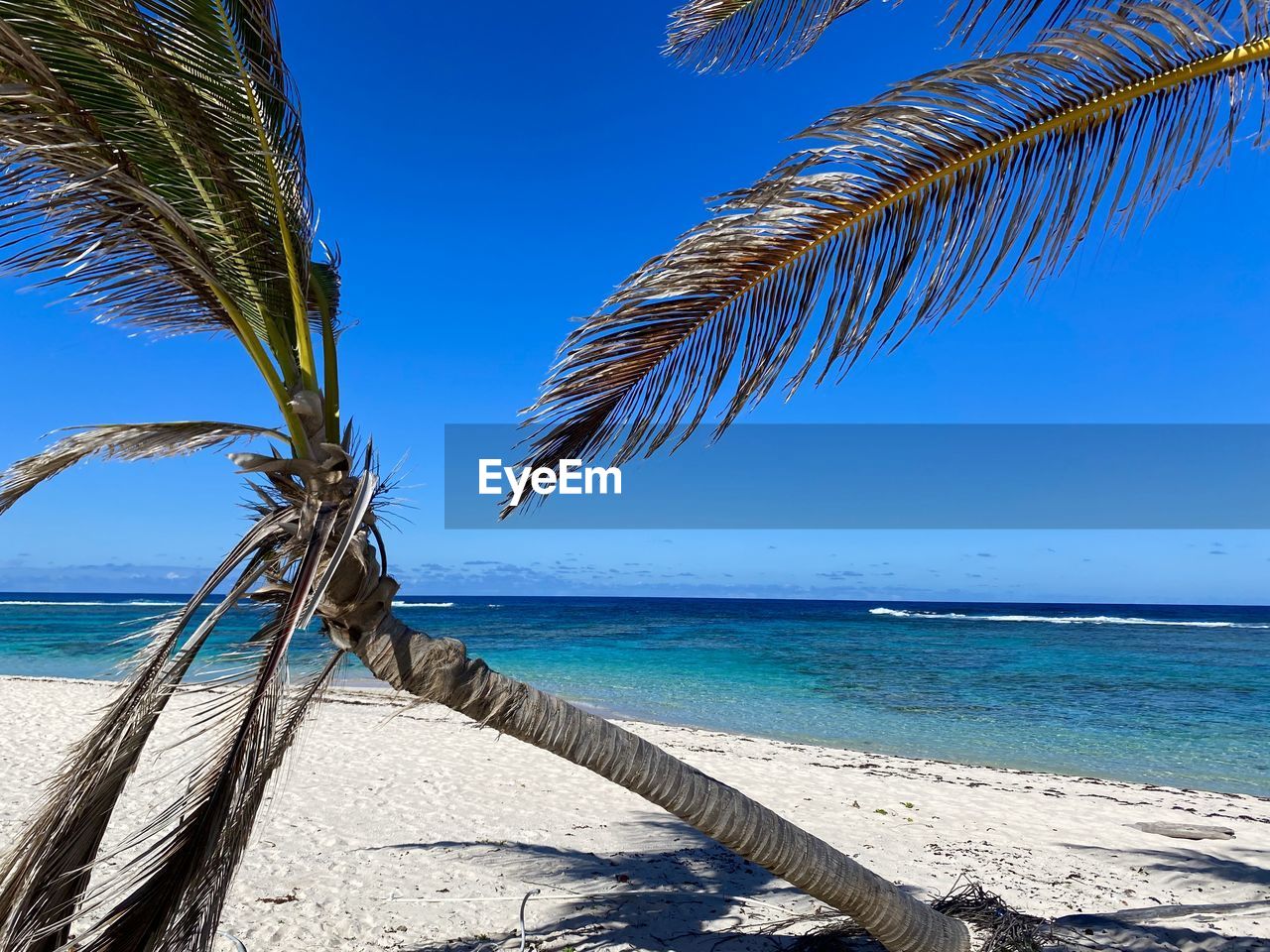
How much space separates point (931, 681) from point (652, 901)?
66.3ft

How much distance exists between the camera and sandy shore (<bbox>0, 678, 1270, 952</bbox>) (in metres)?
4.52

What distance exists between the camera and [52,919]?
2451 millimetres

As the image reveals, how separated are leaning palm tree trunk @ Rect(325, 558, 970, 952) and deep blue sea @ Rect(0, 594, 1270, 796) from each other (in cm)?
28

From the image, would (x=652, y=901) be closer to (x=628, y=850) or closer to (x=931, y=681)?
(x=628, y=850)

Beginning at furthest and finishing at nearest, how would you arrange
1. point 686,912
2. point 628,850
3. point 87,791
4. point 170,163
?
point 628,850 → point 686,912 → point 170,163 → point 87,791

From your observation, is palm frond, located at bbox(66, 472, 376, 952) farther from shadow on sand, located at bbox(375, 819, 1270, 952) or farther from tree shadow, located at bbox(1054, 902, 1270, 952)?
tree shadow, located at bbox(1054, 902, 1270, 952)

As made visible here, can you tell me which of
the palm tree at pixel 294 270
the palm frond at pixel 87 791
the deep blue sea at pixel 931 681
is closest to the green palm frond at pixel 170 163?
the palm tree at pixel 294 270

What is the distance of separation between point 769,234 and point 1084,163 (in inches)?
35.2

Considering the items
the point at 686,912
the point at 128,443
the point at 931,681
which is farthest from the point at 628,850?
the point at 931,681

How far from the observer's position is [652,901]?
490cm

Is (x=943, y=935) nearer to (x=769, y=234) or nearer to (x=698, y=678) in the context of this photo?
(x=769, y=234)

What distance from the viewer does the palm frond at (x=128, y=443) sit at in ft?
7.91

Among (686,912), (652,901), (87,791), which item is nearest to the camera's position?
(87,791)

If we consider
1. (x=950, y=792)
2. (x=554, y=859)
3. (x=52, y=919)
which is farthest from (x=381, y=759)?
(x=52, y=919)
